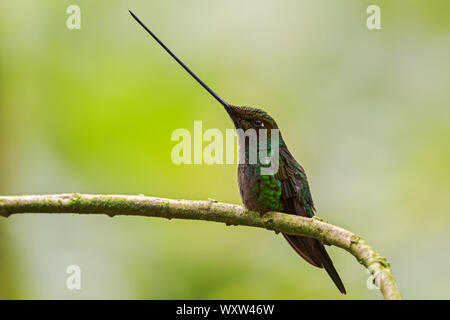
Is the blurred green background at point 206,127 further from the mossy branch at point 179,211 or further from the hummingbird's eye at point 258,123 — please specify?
the mossy branch at point 179,211

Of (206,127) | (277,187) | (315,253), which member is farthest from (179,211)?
(206,127)

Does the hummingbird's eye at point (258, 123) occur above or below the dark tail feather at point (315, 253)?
above

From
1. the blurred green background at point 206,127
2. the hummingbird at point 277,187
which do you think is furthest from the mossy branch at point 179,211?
the blurred green background at point 206,127

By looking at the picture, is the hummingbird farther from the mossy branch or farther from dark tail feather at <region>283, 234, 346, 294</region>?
the mossy branch

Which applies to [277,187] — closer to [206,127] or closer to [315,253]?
[315,253]

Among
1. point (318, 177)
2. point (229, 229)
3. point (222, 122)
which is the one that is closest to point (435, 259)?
point (318, 177)

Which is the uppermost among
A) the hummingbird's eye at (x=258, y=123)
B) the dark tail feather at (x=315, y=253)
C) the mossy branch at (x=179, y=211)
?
the hummingbird's eye at (x=258, y=123)

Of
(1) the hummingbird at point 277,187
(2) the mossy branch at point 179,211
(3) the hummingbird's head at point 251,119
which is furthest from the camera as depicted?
(3) the hummingbird's head at point 251,119

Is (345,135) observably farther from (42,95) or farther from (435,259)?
(42,95)
